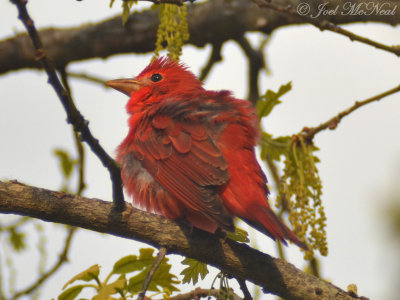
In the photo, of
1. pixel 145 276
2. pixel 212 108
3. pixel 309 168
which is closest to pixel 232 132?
pixel 212 108

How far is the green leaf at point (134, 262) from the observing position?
3.37 m

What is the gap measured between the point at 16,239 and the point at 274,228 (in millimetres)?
2521

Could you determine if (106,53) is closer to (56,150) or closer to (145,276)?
(56,150)

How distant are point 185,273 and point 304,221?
72cm

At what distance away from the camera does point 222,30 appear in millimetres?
5727

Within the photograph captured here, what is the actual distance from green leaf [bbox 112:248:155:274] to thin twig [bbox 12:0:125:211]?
0.43 m

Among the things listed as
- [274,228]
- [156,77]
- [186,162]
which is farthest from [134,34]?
[274,228]

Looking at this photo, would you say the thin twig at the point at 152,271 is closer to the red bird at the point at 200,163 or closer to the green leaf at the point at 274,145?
the red bird at the point at 200,163

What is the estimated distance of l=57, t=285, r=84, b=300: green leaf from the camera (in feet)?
10.3

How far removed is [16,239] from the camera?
5.08 m

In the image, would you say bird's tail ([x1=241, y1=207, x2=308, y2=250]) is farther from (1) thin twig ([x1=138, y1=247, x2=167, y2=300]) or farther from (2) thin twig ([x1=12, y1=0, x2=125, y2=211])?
(2) thin twig ([x1=12, y1=0, x2=125, y2=211])

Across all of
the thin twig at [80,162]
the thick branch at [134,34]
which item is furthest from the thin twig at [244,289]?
the thick branch at [134,34]

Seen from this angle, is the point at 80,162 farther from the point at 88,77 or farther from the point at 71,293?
the point at 71,293

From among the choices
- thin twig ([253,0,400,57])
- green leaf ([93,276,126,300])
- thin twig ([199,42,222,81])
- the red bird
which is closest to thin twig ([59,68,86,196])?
the red bird
